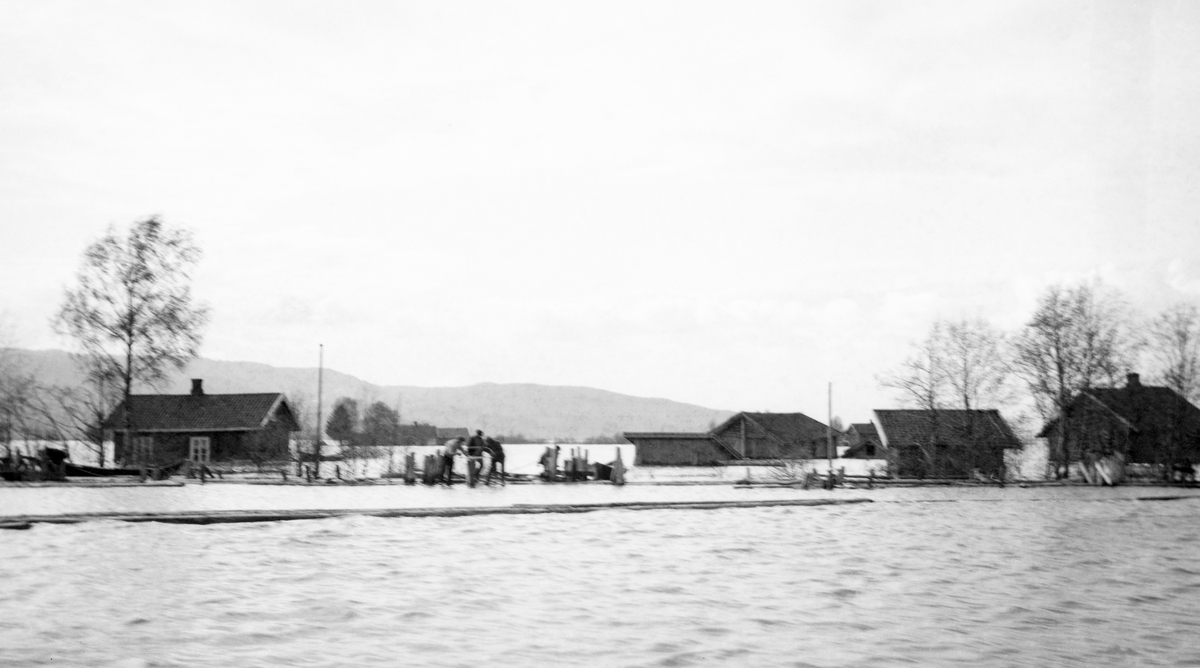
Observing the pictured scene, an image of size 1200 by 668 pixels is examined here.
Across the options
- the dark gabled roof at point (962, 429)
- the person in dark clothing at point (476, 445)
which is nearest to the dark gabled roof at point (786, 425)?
the dark gabled roof at point (962, 429)

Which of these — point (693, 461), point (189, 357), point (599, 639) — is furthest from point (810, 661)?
point (693, 461)

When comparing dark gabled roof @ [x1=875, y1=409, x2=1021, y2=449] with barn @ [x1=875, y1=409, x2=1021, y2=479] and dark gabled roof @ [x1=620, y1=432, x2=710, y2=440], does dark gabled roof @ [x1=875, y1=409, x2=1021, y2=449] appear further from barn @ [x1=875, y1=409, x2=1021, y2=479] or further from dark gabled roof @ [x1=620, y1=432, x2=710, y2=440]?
dark gabled roof @ [x1=620, y1=432, x2=710, y2=440]

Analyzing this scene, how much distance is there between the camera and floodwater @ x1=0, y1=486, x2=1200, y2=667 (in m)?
9.05

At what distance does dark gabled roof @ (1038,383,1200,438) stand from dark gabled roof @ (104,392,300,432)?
39486mm

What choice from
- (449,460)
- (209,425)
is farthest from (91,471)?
(209,425)

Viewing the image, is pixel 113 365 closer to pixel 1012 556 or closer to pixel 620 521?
pixel 620 521

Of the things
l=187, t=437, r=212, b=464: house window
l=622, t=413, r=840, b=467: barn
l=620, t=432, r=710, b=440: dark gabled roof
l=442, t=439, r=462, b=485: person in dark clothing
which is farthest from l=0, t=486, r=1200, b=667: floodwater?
l=622, t=413, r=840, b=467: barn

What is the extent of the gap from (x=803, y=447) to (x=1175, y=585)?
61462mm

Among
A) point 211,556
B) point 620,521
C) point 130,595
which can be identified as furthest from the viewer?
point 620,521

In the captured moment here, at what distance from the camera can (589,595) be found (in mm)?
12336

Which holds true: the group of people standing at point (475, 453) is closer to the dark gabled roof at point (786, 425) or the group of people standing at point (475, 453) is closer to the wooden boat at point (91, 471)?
the wooden boat at point (91, 471)

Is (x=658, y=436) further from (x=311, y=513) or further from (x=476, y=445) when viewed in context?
(x=311, y=513)

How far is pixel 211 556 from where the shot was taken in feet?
49.8

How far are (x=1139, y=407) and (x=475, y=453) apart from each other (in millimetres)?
28742
